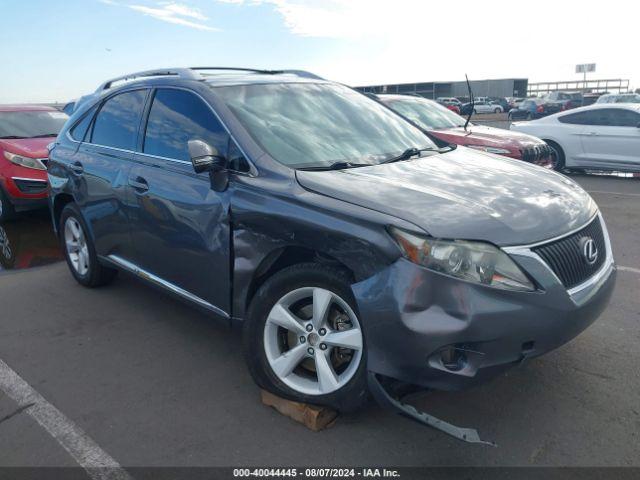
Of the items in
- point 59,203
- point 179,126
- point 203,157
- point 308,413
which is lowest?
point 308,413

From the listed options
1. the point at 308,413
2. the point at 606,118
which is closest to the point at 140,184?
the point at 308,413

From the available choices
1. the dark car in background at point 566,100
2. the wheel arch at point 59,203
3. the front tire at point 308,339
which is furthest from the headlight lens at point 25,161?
the dark car in background at point 566,100

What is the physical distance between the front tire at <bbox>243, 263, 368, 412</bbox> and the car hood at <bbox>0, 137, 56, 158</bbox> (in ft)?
20.5

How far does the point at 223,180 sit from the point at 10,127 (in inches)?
281

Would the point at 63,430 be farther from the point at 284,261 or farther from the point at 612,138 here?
the point at 612,138

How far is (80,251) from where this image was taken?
16.8 ft

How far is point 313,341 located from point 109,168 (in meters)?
2.37

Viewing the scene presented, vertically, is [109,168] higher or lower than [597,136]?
higher

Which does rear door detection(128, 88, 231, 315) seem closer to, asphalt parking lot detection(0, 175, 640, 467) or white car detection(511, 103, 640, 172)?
asphalt parking lot detection(0, 175, 640, 467)

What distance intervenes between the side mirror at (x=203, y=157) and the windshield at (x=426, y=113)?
6.73 metres

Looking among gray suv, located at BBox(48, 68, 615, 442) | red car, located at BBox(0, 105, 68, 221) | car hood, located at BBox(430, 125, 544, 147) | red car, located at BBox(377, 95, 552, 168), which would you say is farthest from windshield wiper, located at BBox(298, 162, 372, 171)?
red car, located at BBox(0, 105, 68, 221)

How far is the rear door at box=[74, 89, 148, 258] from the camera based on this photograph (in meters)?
4.16

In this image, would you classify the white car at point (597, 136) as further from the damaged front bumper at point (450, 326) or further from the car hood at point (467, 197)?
the damaged front bumper at point (450, 326)

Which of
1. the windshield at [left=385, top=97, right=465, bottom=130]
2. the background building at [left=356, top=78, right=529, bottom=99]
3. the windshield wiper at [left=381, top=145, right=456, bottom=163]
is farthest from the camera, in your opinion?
the background building at [left=356, top=78, right=529, bottom=99]
